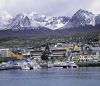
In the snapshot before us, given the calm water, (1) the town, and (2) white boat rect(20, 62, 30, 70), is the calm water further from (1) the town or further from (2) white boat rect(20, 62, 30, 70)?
(1) the town

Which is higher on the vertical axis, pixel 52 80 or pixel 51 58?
pixel 51 58

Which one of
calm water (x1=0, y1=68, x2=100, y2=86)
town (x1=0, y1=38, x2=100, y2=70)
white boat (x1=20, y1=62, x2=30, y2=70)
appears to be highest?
town (x1=0, y1=38, x2=100, y2=70)

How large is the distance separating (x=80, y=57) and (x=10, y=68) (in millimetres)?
40932

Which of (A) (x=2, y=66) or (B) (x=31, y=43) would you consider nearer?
(A) (x=2, y=66)

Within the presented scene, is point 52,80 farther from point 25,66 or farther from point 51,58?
point 51,58

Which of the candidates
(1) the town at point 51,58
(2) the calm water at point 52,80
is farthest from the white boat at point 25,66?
(2) the calm water at point 52,80

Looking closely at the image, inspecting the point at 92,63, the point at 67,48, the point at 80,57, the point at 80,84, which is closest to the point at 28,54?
the point at 67,48

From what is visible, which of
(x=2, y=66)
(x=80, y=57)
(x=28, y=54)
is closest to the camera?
(x=2, y=66)

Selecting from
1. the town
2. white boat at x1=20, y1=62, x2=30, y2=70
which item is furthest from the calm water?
the town

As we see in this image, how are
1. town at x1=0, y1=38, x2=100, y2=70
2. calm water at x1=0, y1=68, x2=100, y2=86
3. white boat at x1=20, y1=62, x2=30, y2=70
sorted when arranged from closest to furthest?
calm water at x1=0, y1=68, x2=100, y2=86
white boat at x1=20, y1=62, x2=30, y2=70
town at x1=0, y1=38, x2=100, y2=70

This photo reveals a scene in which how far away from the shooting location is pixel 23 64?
91938mm

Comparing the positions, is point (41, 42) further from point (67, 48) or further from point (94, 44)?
point (67, 48)

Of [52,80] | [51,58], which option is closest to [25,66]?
[52,80]

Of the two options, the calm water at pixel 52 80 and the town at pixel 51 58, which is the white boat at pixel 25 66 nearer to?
the town at pixel 51 58
